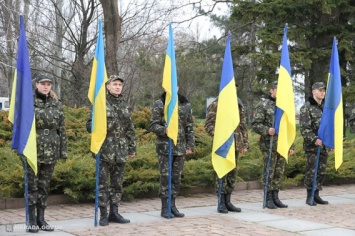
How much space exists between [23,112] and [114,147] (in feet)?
4.16

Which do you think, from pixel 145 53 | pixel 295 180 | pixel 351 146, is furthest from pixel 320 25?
pixel 145 53

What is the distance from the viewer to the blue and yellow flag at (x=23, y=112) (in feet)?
22.3

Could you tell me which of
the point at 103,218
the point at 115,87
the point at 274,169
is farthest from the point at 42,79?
the point at 274,169

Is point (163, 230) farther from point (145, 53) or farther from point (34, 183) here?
point (145, 53)

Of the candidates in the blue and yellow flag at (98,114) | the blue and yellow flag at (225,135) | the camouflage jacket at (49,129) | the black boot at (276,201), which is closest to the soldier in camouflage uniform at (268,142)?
the black boot at (276,201)

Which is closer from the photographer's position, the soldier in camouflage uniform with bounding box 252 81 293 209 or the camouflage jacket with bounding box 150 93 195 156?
the camouflage jacket with bounding box 150 93 195 156

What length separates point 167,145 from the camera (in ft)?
26.6

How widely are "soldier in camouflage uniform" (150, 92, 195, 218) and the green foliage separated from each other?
1.38 metres

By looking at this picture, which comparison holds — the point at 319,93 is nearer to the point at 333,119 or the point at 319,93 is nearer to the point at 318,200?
the point at 333,119

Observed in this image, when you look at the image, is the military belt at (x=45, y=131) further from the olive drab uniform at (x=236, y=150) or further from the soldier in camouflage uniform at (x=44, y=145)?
the olive drab uniform at (x=236, y=150)

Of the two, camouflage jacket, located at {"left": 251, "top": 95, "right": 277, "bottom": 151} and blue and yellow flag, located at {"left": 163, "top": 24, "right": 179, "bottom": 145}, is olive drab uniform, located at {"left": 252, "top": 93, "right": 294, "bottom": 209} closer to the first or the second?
camouflage jacket, located at {"left": 251, "top": 95, "right": 277, "bottom": 151}

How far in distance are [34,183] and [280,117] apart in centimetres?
400

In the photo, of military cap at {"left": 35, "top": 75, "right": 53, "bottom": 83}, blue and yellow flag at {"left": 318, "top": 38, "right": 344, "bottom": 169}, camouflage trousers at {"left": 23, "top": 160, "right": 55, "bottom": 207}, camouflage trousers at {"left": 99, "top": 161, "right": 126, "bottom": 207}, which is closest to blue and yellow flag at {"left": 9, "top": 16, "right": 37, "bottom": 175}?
military cap at {"left": 35, "top": 75, "right": 53, "bottom": 83}

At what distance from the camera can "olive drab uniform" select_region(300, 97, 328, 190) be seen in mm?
9297
